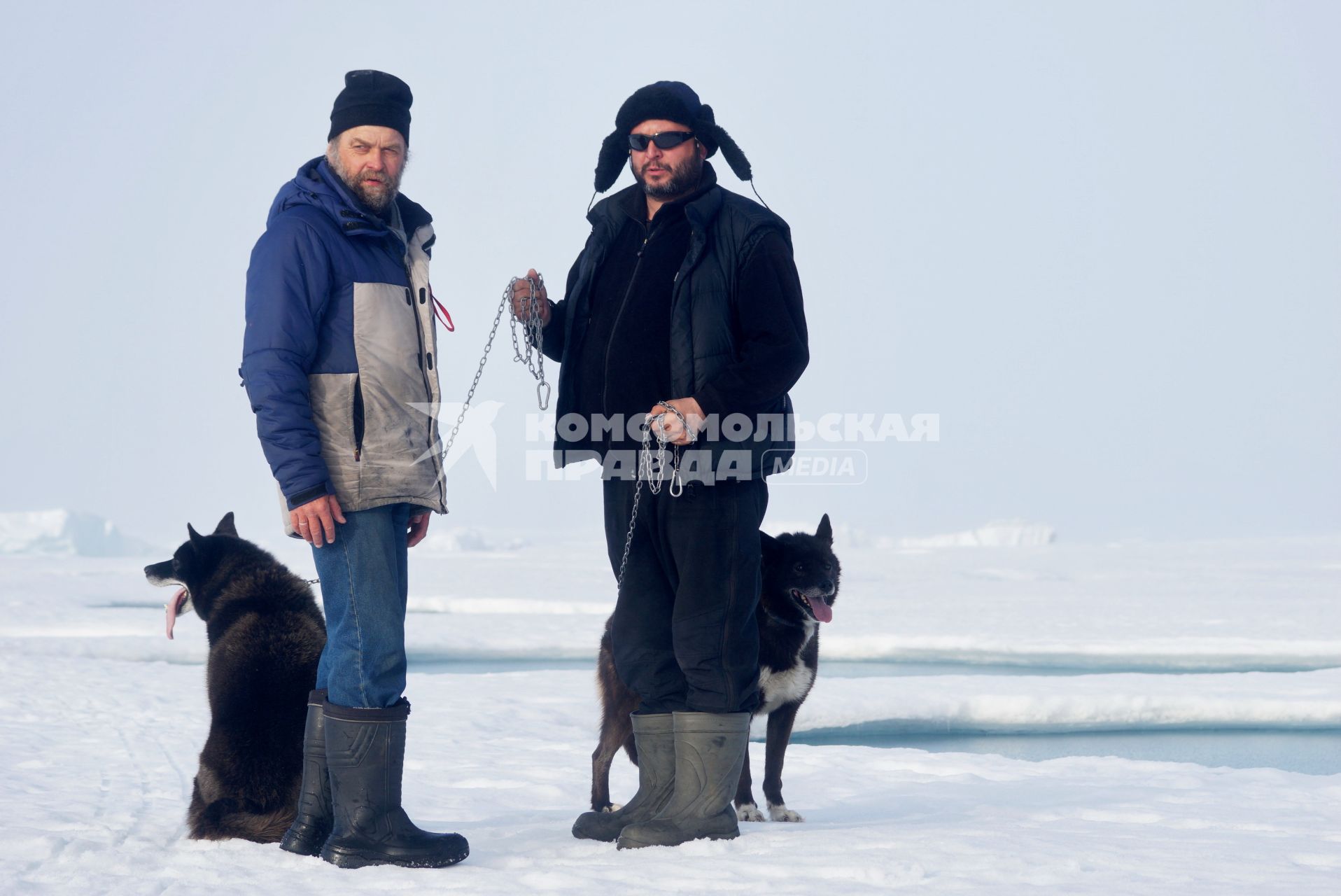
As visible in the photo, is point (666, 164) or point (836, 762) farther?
point (836, 762)

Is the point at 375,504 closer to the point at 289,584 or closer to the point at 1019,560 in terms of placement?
the point at 289,584

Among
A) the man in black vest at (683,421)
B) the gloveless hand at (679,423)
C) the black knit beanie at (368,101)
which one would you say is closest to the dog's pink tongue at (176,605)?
the man in black vest at (683,421)

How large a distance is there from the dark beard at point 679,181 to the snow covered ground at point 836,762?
1670mm

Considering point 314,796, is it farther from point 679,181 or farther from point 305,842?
point 679,181

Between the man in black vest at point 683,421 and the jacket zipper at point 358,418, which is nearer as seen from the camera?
the jacket zipper at point 358,418

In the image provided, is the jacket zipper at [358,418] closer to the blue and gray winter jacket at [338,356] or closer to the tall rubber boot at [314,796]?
the blue and gray winter jacket at [338,356]

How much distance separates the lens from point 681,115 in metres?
2.94

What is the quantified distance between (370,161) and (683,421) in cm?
99

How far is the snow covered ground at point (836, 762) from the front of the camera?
2508 millimetres

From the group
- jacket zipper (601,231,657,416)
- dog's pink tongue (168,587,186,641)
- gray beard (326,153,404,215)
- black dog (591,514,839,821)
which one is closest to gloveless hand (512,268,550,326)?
jacket zipper (601,231,657,416)

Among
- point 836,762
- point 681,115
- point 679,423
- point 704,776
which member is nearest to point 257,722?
point 704,776

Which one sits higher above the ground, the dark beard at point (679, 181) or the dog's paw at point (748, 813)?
the dark beard at point (679, 181)

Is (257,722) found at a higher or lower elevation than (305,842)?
higher

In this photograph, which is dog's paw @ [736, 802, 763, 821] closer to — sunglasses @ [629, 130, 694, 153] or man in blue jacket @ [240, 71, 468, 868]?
man in blue jacket @ [240, 71, 468, 868]
